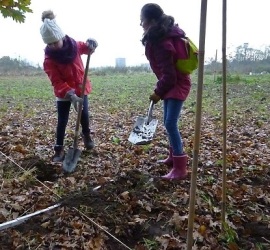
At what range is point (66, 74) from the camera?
4418 mm

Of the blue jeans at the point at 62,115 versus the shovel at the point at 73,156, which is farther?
the blue jeans at the point at 62,115

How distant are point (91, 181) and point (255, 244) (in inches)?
73.7

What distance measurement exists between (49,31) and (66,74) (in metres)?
0.61

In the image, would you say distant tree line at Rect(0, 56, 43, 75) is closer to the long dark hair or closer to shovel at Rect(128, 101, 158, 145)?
shovel at Rect(128, 101, 158, 145)

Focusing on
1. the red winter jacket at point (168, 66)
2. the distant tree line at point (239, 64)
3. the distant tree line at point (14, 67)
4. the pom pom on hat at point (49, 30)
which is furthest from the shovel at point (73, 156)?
the distant tree line at point (14, 67)

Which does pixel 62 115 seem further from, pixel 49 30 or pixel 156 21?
pixel 156 21

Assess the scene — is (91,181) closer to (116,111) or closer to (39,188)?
(39,188)

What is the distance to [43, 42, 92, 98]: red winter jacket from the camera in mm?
4314

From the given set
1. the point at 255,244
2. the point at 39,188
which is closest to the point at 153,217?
the point at 255,244

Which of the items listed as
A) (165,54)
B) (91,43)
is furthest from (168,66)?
(91,43)

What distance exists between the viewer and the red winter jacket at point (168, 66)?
11.1ft

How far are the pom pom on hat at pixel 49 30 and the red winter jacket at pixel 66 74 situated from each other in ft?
1.01

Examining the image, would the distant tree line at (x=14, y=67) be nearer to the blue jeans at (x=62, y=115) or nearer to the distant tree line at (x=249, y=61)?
the distant tree line at (x=249, y=61)

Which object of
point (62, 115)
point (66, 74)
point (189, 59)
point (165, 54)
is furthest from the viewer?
point (62, 115)
